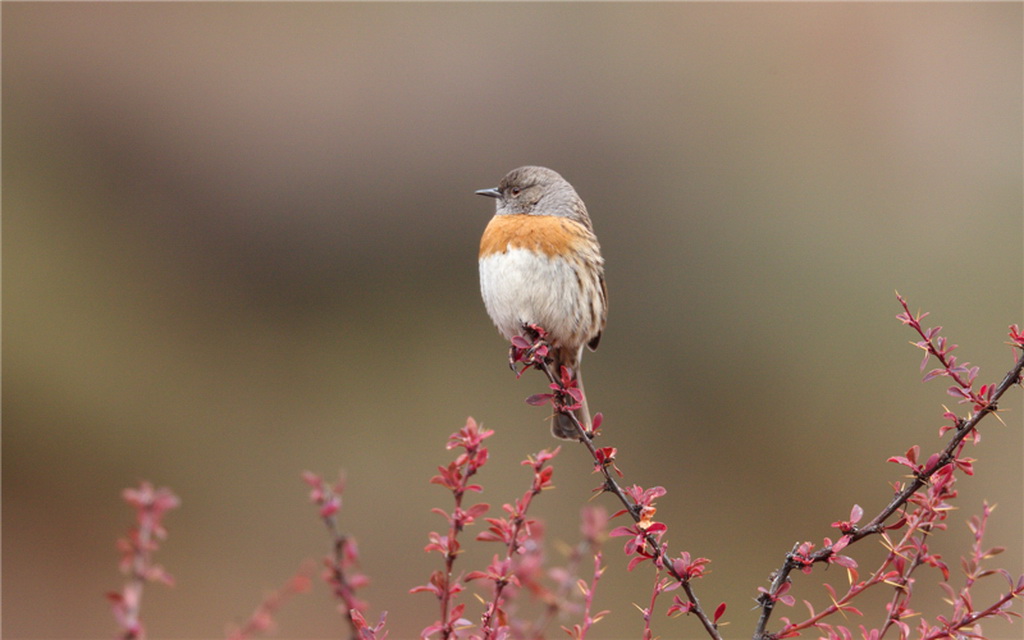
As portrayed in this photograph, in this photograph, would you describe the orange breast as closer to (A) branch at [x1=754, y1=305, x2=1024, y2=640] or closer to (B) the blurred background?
(A) branch at [x1=754, y1=305, x2=1024, y2=640]

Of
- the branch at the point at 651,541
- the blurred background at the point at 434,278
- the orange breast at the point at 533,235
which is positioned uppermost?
A: the blurred background at the point at 434,278

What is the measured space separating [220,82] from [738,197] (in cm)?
501

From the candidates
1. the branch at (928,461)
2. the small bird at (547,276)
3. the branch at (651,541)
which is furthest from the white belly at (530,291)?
the branch at (928,461)

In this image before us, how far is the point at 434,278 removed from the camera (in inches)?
324

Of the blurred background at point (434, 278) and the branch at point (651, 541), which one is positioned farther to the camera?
the blurred background at point (434, 278)

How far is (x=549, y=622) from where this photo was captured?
1691 millimetres

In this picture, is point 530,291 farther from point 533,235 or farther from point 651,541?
point 651,541

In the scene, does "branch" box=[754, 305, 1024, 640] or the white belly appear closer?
"branch" box=[754, 305, 1024, 640]

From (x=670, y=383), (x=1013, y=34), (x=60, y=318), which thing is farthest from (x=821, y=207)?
(x=60, y=318)

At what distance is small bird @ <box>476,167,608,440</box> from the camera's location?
4.22 metres

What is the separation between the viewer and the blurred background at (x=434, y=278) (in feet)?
23.8

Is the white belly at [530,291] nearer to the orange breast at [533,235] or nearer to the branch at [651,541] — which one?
the orange breast at [533,235]

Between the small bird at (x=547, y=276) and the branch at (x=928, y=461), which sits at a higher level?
the small bird at (x=547, y=276)

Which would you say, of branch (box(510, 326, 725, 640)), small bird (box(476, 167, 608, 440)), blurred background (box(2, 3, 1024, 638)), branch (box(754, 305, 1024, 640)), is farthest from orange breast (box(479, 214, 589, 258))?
blurred background (box(2, 3, 1024, 638))
